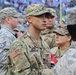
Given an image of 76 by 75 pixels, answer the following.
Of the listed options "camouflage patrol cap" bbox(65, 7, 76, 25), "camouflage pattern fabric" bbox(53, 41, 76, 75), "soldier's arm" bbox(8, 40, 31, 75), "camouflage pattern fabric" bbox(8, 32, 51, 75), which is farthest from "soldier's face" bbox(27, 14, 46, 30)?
"camouflage pattern fabric" bbox(53, 41, 76, 75)

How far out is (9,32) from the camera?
166 inches

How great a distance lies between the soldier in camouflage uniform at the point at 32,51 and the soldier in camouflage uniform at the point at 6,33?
0.47 m

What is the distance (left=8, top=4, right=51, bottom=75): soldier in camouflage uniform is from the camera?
3197mm

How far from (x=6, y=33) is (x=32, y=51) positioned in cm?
88

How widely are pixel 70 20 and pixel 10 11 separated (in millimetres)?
2363

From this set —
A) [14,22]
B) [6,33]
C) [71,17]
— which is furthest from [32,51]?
[14,22]

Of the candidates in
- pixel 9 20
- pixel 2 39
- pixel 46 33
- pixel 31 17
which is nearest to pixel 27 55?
pixel 31 17

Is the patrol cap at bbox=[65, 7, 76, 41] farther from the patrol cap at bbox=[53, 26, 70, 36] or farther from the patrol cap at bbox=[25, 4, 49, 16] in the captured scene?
the patrol cap at bbox=[53, 26, 70, 36]

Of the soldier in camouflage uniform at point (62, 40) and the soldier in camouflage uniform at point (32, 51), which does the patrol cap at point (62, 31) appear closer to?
the soldier in camouflage uniform at point (62, 40)

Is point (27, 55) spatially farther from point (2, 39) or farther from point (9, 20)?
point (9, 20)

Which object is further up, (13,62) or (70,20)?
(70,20)

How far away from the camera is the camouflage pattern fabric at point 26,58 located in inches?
126

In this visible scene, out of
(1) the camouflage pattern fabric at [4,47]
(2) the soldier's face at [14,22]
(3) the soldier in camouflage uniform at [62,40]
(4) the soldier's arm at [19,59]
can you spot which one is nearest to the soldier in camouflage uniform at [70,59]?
(4) the soldier's arm at [19,59]

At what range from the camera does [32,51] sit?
3309 mm
